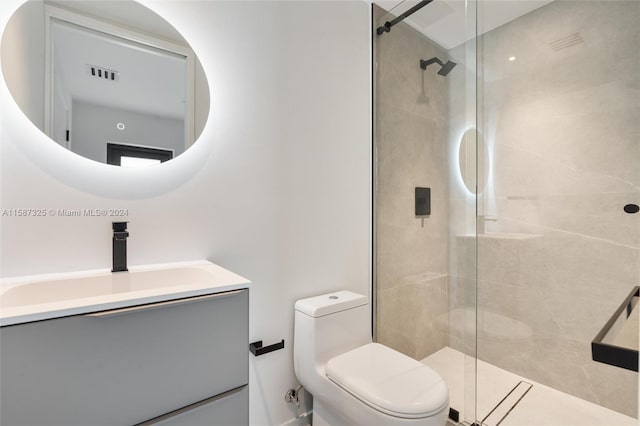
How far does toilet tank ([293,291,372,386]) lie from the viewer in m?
1.38

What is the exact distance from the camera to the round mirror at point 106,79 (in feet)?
3.19

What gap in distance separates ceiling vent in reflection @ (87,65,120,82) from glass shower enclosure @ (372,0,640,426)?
1.36 meters

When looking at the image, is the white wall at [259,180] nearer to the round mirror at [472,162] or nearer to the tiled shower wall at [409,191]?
the tiled shower wall at [409,191]

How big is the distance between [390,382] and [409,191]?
1.14 m

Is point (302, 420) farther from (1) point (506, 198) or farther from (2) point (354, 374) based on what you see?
(1) point (506, 198)

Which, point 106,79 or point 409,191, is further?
point 409,191

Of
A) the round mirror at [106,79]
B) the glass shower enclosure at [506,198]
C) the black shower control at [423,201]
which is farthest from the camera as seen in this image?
the black shower control at [423,201]

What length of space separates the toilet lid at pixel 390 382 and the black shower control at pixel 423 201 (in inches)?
35.9

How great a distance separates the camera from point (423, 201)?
196 cm

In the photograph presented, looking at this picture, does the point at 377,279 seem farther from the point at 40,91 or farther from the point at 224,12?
the point at 40,91

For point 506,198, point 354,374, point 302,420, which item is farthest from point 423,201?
point 302,420

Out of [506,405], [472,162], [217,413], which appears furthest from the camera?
[472,162]

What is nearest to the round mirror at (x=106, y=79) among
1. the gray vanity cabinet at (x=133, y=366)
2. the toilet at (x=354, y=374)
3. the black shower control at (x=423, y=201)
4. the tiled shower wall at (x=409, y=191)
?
the gray vanity cabinet at (x=133, y=366)

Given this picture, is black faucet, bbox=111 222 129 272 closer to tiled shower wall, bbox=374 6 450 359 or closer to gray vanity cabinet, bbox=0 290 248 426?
gray vanity cabinet, bbox=0 290 248 426
